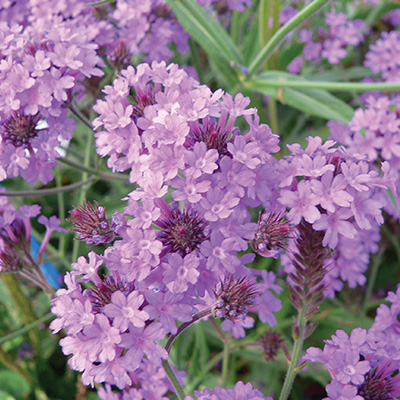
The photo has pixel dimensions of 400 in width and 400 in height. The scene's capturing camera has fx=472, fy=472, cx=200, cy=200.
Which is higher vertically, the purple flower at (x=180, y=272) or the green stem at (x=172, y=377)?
the purple flower at (x=180, y=272)

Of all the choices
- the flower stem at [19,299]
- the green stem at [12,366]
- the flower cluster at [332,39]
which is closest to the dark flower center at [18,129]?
the flower stem at [19,299]

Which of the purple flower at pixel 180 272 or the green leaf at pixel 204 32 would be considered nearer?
the purple flower at pixel 180 272

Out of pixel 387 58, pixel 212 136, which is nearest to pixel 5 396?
pixel 212 136

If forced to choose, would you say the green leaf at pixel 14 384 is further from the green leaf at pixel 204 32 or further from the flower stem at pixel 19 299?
the green leaf at pixel 204 32

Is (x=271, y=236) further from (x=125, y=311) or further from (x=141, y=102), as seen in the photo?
(x=141, y=102)

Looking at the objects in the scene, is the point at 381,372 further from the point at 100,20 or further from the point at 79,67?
the point at 100,20

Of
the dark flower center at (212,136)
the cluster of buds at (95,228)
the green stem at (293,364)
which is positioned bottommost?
the green stem at (293,364)

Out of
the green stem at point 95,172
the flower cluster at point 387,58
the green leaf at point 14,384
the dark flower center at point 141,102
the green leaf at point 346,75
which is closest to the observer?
the dark flower center at point 141,102

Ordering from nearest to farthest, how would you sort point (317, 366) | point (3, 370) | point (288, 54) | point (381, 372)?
point (381, 372) → point (317, 366) → point (3, 370) → point (288, 54)

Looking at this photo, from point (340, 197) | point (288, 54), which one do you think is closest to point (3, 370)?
point (340, 197)
